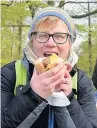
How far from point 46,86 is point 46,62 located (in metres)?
0.12

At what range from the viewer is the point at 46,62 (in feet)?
4.22

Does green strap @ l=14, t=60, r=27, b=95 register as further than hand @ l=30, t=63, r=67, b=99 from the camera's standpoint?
Yes

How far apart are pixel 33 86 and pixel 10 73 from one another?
199 millimetres

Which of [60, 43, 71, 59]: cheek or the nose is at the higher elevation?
the nose

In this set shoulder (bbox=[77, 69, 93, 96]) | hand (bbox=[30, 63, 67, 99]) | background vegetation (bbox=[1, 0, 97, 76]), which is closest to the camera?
hand (bbox=[30, 63, 67, 99])

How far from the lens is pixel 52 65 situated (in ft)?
4.08

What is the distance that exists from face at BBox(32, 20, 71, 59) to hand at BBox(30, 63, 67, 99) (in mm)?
135

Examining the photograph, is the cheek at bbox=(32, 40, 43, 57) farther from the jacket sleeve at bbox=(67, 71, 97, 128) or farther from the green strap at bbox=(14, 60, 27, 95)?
the jacket sleeve at bbox=(67, 71, 97, 128)

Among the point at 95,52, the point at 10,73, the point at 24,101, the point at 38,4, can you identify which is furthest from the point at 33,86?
the point at 95,52

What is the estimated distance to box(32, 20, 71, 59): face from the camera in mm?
1361

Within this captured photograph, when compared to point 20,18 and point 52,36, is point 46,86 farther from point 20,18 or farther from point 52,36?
point 20,18

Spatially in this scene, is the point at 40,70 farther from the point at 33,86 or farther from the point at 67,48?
the point at 67,48

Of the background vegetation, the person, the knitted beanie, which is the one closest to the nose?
the person

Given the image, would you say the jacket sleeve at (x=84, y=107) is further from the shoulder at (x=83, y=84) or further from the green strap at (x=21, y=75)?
the green strap at (x=21, y=75)
